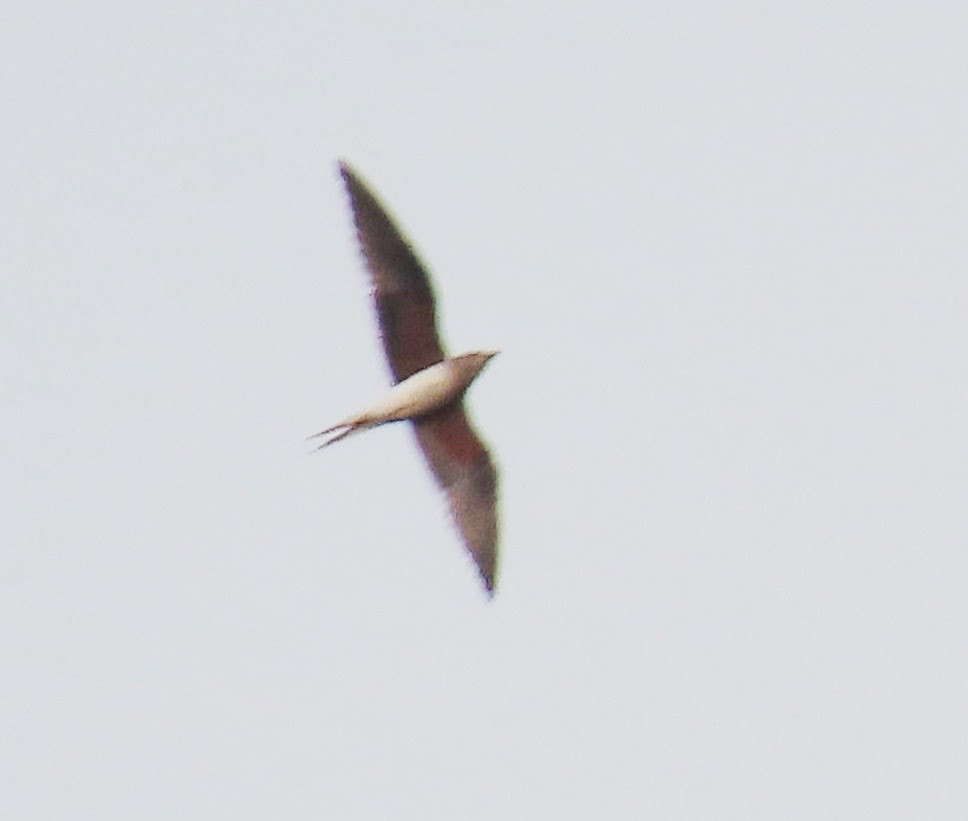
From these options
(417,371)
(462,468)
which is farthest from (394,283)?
(462,468)

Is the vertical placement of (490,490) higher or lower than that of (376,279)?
lower

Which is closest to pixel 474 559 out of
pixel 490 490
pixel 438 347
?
pixel 490 490

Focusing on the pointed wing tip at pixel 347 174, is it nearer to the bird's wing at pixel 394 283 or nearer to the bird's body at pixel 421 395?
the bird's wing at pixel 394 283

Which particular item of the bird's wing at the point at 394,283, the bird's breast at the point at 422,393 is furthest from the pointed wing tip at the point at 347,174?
the bird's breast at the point at 422,393

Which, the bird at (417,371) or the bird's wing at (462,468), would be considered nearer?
the bird at (417,371)

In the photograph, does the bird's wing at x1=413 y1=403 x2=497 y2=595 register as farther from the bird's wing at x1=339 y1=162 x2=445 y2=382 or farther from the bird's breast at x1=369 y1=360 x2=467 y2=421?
the bird's wing at x1=339 y1=162 x2=445 y2=382

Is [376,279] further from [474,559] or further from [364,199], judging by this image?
[474,559]
